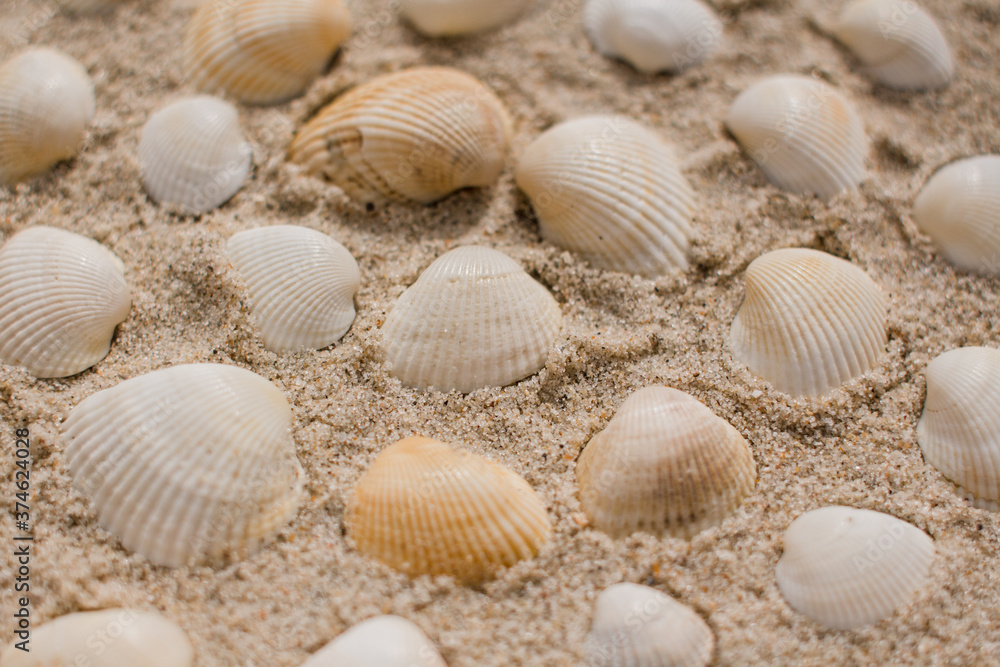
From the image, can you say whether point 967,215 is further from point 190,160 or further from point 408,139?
point 190,160

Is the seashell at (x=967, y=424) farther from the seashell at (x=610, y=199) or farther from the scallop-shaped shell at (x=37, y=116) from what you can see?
the scallop-shaped shell at (x=37, y=116)

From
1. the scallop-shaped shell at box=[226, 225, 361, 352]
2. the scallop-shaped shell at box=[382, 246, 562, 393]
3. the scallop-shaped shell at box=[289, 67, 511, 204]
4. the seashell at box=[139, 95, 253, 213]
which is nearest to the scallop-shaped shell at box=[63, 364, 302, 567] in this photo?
the scallop-shaped shell at box=[226, 225, 361, 352]

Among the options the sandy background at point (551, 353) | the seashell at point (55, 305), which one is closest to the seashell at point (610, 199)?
the sandy background at point (551, 353)

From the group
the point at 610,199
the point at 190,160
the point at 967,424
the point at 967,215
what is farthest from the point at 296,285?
the point at 967,215

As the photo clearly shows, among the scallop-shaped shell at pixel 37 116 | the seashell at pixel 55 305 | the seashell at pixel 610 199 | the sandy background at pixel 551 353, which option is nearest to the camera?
the sandy background at pixel 551 353

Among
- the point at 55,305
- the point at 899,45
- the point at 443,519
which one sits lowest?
the point at 443,519

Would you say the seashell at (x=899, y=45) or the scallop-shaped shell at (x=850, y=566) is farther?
the seashell at (x=899, y=45)

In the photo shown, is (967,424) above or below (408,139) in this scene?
below
